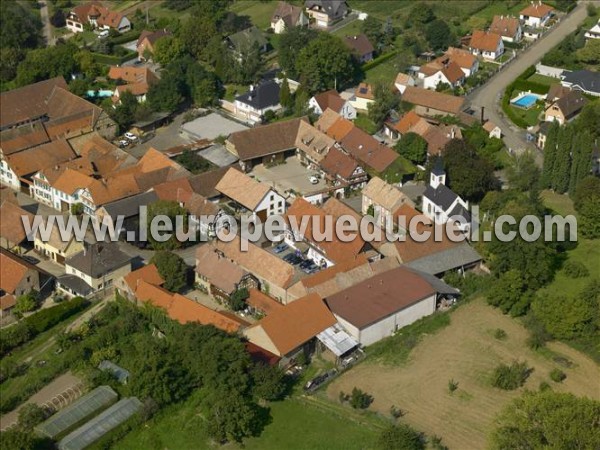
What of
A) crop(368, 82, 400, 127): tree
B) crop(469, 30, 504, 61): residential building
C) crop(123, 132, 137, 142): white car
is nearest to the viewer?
crop(123, 132, 137, 142): white car

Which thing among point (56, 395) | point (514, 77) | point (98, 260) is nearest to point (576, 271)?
point (98, 260)

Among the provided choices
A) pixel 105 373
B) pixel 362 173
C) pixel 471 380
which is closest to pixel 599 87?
pixel 362 173

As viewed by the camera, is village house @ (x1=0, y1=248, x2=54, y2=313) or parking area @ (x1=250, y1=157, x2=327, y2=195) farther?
parking area @ (x1=250, y1=157, x2=327, y2=195)

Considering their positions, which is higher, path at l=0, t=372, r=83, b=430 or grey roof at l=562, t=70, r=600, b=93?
path at l=0, t=372, r=83, b=430

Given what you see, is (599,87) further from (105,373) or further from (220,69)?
(105,373)

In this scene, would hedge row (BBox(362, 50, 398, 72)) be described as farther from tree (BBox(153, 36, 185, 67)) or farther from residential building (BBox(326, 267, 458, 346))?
residential building (BBox(326, 267, 458, 346))

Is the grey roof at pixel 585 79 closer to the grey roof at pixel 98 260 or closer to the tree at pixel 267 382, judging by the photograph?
the grey roof at pixel 98 260

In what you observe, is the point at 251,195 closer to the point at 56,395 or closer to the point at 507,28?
the point at 56,395

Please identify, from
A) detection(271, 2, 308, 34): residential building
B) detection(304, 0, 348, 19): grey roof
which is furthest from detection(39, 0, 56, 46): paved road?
detection(304, 0, 348, 19): grey roof

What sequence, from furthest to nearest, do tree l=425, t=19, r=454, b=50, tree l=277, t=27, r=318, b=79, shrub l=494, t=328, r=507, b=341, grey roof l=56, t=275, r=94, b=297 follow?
1. tree l=425, t=19, r=454, b=50
2. tree l=277, t=27, r=318, b=79
3. grey roof l=56, t=275, r=94, b=297
4. shrub l=494, t=328, r=507, b=341
